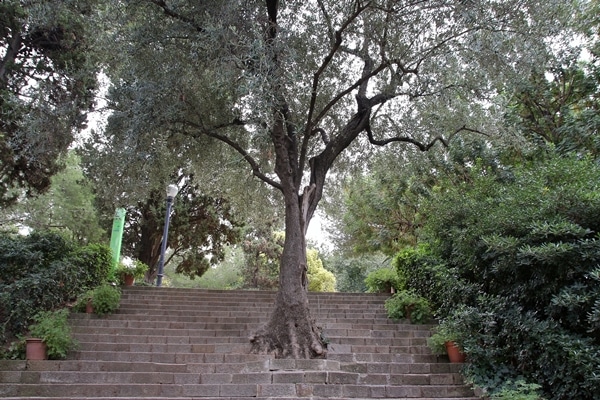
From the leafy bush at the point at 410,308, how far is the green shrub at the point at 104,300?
551 cm

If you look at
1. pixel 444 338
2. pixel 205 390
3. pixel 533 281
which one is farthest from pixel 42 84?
pixel 533 281

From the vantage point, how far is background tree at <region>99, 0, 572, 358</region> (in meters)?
7.46

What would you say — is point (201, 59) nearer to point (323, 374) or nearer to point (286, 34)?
point (286, 34)

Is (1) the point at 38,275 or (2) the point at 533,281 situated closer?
(2) the point at 533,281

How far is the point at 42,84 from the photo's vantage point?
10.6m

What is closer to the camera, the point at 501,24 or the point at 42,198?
the point at 501,24

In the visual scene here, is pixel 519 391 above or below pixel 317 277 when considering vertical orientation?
below

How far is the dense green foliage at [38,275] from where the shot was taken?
761 cm

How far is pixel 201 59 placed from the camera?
8.05 m

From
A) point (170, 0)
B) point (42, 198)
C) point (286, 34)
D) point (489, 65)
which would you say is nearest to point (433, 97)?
point (489, 65)

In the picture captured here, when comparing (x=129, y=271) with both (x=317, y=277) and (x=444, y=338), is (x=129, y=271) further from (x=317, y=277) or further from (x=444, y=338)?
(x=317, y=277)

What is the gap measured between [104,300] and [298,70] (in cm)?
578

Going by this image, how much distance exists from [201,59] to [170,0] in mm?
1248

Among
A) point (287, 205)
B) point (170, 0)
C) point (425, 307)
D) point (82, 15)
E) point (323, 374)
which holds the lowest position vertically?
point (323, 374)
